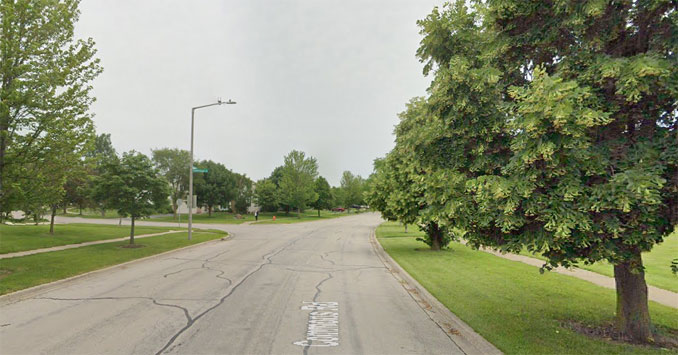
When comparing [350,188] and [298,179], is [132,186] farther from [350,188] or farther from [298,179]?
[350,188]

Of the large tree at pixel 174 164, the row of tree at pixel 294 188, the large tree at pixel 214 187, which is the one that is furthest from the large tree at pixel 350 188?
the large tree at pixel 174 164

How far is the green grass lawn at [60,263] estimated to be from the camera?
938 centimetres

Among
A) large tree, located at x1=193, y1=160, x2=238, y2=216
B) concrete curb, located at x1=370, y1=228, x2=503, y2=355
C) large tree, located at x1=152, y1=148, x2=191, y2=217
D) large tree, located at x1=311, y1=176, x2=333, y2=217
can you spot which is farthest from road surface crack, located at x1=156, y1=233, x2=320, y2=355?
large tree, located at x1=311, y1=176, x2=333, y2=217

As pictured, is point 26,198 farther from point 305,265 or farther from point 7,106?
point 305,265

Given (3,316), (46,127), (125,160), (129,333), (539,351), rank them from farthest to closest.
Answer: (125,160) → (46,127) → (3,316) → (129,333) → (539,351)

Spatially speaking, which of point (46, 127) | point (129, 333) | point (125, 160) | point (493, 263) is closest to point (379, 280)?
point (493, 263)

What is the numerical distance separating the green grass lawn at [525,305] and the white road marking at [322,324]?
2.32 meters

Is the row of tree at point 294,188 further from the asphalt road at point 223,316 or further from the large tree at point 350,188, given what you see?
the asphalt road at point 223,316

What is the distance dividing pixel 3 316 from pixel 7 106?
19.4ft

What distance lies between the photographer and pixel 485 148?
5.25 m

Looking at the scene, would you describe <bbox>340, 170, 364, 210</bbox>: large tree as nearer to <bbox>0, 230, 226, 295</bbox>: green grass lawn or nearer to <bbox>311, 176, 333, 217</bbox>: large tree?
<bbox>311, 176, 333, 217</bbox>: large tree

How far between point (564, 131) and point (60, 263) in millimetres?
14724

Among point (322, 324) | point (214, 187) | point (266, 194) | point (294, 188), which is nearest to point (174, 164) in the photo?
point (214, 187)

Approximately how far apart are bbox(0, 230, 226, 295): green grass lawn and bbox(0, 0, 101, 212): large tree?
2068 millimetres
